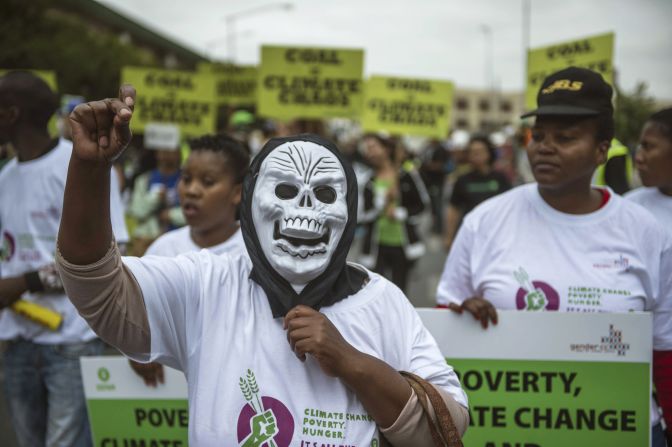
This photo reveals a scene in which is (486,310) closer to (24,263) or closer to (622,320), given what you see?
(622,320)

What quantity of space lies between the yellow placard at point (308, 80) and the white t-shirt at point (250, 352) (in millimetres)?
5635

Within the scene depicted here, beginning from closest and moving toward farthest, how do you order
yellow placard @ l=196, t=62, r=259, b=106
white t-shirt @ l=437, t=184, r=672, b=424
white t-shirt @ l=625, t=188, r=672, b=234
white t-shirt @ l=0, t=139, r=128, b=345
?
→ 1. white t-shirt @ l=437, t=184, r=672, b=424
2. white t-shirt @ l=625, t=188, r=672, b=234
3. white t-shirt @ l=0, t=139, r=128, b=345
4. yellow placard @ l=196, t=62, r=259, b=106

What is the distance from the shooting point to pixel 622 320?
2572mm

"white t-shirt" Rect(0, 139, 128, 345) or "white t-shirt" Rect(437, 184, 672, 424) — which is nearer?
"white t-shirt" Rect(437, 184, 672, 424)

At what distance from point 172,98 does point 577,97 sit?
237 inches

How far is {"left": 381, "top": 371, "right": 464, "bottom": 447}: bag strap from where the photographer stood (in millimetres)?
1791

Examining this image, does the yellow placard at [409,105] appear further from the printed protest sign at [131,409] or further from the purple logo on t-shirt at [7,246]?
the printed protest sign at [131,409]

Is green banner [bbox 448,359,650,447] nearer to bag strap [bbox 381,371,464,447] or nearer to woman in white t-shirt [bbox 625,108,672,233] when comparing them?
woman in white t-shirt [bbox 625,108,672,233]

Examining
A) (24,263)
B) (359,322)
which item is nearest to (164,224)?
(24,263)

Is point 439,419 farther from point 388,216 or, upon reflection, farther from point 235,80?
point 235,80

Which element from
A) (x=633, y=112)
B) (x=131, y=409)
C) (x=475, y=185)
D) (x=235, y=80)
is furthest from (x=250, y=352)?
(x=633, y=112)

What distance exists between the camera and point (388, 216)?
766cm

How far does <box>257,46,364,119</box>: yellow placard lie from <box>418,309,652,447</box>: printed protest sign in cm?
500

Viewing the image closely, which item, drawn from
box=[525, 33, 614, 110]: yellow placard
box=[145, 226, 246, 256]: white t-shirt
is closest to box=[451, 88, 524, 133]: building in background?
box=[525, 33, 614, 110]: yellow placard
